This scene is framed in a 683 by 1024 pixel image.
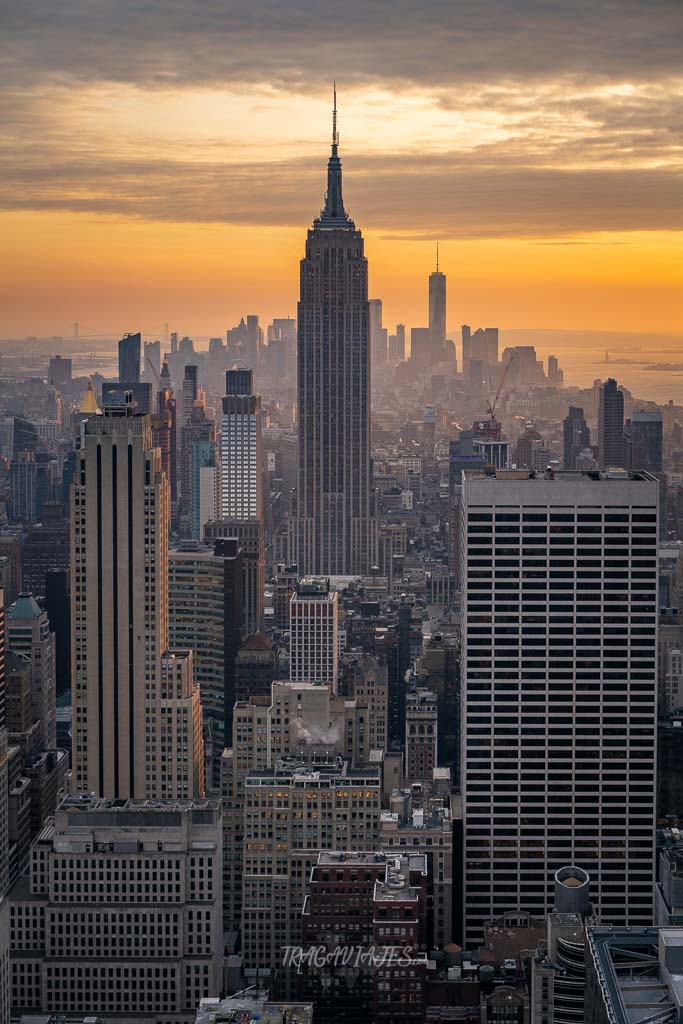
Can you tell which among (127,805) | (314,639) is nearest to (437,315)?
(314,639)

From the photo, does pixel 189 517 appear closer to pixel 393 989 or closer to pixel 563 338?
pixel 563 338

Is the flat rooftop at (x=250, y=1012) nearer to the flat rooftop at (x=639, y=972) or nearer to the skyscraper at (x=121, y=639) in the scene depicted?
the flat rooftop at (x=639, y=972)

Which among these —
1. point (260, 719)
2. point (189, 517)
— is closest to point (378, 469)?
point (189, 517)

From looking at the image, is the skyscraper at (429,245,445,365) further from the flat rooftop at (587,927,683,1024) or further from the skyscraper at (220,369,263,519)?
the flat rooftop at (587,927,683,1024)

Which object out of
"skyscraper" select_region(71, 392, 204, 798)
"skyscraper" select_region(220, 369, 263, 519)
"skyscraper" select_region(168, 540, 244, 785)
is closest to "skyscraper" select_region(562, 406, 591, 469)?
"skyscraper" select_region(168, 540, 244, 785)

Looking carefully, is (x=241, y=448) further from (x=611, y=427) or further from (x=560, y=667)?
(x=560, y=667)
